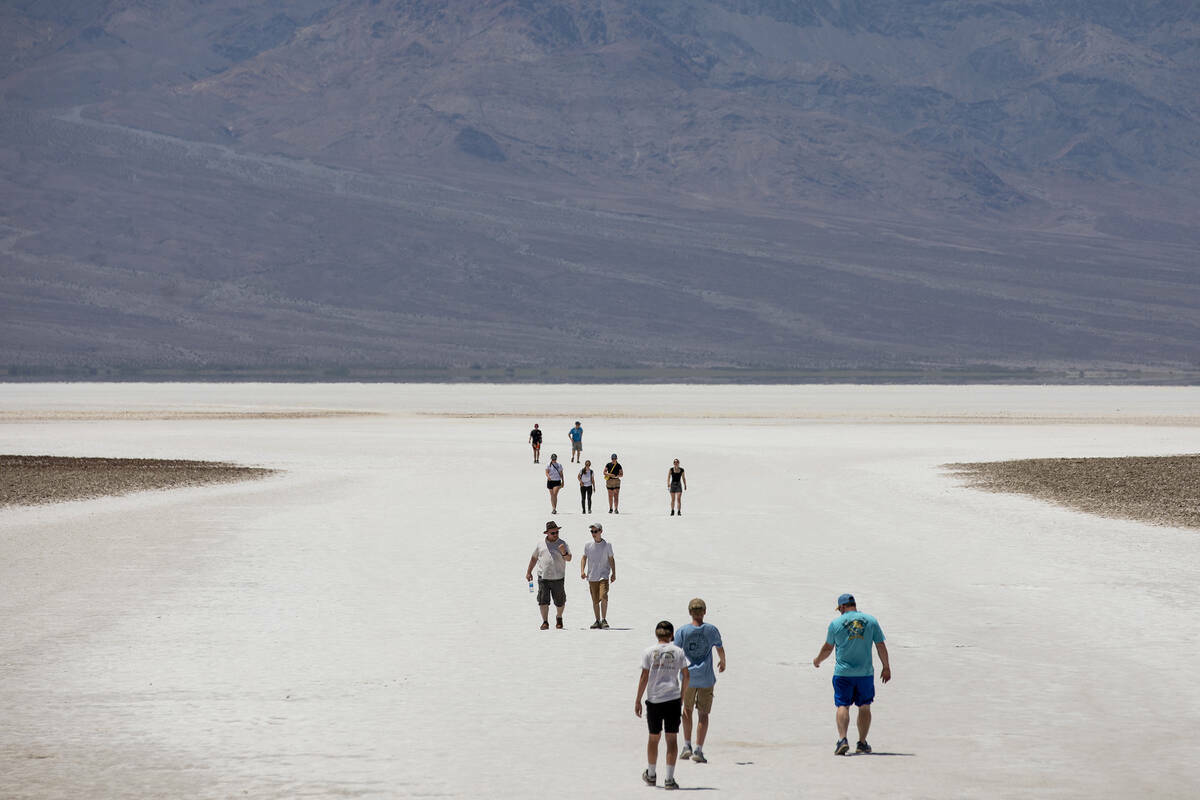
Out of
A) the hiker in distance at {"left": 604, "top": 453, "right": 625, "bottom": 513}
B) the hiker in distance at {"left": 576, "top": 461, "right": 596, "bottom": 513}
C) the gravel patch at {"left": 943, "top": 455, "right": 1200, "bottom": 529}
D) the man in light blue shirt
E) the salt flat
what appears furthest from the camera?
the gravel patch at {"left": 943, "top": 455, "right": 1200, "bottom": 529}

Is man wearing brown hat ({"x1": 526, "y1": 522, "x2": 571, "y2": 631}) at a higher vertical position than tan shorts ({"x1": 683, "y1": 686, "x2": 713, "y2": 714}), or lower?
higher

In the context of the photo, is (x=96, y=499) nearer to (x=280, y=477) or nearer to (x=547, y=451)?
(x=280, y=477)

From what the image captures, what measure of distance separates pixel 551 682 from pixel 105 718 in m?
3.95

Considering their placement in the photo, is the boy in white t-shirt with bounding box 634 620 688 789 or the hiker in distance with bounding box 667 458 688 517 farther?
the hiker in distance with bounding box 667 458 688 517

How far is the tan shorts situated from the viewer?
12.6 m

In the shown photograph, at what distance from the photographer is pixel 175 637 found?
18.7 meters

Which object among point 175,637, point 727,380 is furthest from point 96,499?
point 727,380

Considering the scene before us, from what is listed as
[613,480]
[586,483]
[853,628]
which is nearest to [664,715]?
[853,628]

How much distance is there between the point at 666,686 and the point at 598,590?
270 inches

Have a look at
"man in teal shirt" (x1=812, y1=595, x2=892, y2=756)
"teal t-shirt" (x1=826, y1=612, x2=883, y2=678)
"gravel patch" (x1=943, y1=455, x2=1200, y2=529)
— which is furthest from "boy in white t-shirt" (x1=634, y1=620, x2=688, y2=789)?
"gravel patch" (x1=943, y1=455, x2=1200, y2=529)

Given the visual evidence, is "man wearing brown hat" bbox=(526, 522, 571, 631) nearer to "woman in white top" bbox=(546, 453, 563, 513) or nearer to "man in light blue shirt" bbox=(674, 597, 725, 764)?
"man in light blue shirt" bbox=(674, 597, 725, 764)

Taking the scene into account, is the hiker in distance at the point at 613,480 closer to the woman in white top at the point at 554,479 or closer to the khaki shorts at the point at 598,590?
the woman in white top at the point at 554,479

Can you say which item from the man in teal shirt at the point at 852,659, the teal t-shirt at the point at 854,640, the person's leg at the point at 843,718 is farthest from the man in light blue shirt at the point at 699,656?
the person's leg at the point at 843,718

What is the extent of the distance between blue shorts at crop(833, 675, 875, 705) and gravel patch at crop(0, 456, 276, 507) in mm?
25903
